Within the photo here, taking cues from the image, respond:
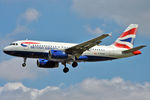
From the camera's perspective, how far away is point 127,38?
70.7m

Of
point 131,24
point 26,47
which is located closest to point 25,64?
point 26,47

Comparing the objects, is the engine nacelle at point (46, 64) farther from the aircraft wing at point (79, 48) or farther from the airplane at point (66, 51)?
the aircraft wing at point (79, 48)

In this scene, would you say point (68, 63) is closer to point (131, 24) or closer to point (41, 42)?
point (41, 42)

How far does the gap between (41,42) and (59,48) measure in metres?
3.29

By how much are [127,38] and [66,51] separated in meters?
15.4

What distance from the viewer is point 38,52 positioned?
6009cm

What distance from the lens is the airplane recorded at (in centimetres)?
6003

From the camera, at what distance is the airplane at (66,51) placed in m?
60.0

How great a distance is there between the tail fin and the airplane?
0.55m

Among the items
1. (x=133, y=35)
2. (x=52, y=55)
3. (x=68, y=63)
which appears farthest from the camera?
(x=133, y=35)

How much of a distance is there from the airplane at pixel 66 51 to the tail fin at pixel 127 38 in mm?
549

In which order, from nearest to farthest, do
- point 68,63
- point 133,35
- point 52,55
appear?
point 52,55 < point 68,63 < point 133,35

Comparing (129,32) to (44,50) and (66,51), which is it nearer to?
(66,51)

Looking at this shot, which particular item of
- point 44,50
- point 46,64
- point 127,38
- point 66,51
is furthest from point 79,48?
point 127,38
